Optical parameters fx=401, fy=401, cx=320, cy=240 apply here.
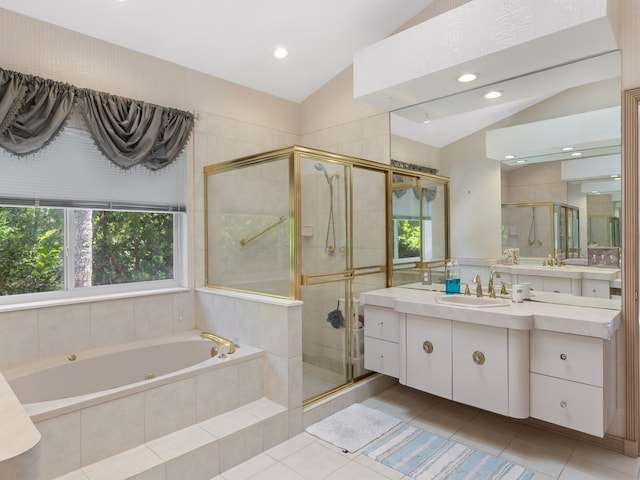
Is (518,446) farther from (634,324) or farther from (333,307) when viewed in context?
(333,307)

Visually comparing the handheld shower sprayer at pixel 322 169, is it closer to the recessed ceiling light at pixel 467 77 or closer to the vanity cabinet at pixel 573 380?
the recessed ceiling light at pixel 467 77

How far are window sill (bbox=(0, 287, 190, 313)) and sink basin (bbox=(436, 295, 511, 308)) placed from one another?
2026 millimetres

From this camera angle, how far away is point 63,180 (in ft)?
8.90

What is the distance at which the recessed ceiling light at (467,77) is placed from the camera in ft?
8.48

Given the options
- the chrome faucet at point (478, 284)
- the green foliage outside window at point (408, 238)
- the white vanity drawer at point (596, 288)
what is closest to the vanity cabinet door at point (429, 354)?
the chrome faucet at point (478, 284)

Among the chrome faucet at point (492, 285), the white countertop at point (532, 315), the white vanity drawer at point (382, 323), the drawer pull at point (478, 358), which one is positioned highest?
the chrome faucet at point (492, 285)

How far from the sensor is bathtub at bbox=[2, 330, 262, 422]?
6.61 ft

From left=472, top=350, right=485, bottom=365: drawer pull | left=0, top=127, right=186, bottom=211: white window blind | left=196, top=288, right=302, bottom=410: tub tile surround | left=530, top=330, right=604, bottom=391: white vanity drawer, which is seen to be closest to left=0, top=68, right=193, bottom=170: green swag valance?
left=0, top=127, right=186, bottom=211: white window blind

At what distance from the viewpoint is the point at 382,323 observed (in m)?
3.01

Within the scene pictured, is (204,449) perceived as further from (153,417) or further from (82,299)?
(82,299)

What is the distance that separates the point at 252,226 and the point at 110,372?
141 centimetres

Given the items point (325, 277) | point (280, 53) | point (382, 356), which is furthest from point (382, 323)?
point (280, 53)

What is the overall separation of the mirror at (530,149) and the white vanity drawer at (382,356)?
2.83 ft

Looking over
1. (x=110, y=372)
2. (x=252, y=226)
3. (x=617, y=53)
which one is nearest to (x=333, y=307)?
(x=252, y=226)
